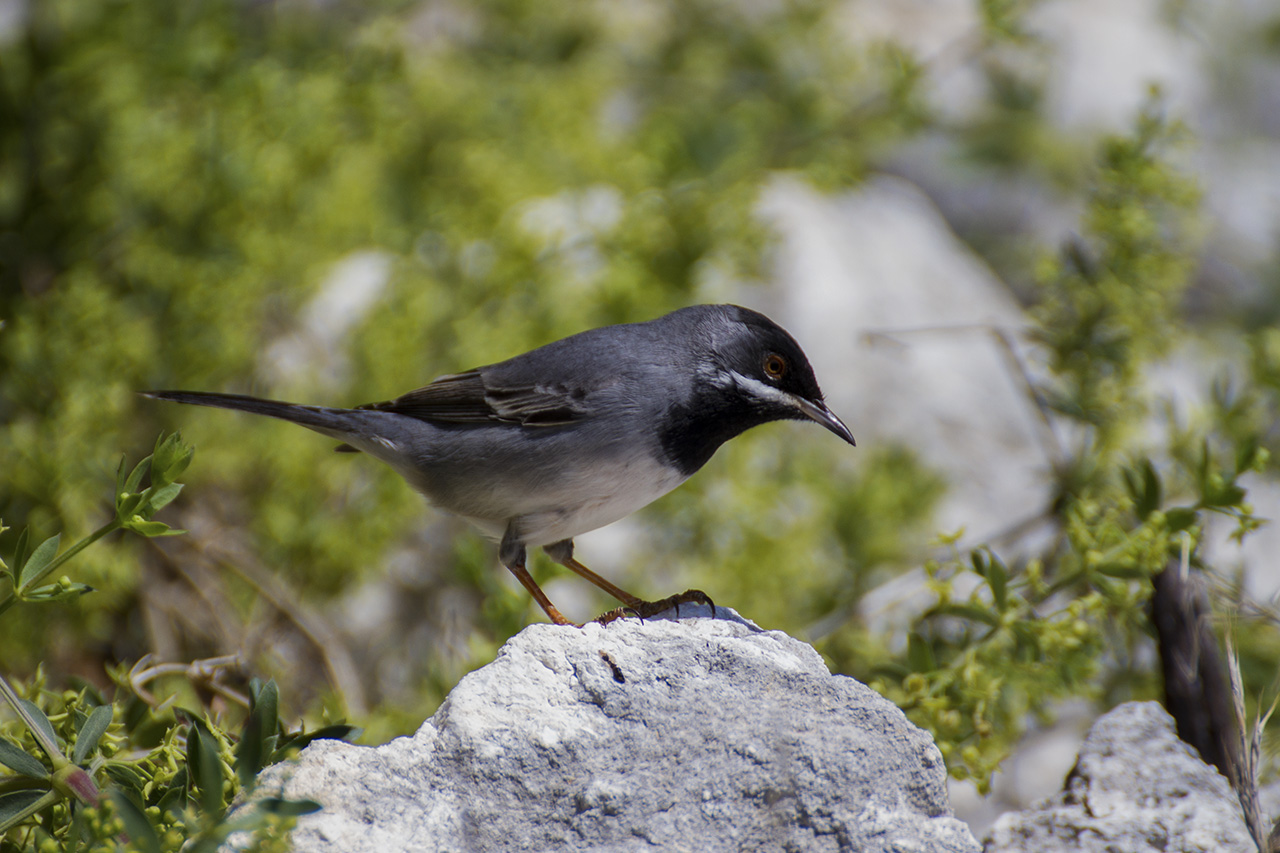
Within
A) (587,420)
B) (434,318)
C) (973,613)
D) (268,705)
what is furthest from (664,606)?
(434,318)

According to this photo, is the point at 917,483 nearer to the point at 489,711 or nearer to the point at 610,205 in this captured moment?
the point at 610,205

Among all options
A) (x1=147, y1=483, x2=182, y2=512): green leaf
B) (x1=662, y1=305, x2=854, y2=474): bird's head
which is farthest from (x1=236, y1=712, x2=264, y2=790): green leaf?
(x1=662, y1=305, x2=854, y2=474): bird's head

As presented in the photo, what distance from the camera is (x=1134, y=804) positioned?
9.35 feet

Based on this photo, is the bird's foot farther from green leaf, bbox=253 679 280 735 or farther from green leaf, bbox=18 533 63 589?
green leaf, bbox=18 533 63 589

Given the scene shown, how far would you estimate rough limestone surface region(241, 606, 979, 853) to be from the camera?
233 cm

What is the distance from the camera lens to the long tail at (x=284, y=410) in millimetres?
3484

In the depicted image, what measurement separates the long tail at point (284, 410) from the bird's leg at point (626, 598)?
89 cm

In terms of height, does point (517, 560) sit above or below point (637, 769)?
below

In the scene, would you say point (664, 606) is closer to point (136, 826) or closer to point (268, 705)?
point (268, 705)

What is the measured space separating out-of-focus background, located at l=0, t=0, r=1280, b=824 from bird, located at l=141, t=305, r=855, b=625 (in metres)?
0.48

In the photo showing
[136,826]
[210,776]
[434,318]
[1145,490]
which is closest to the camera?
[136,826]

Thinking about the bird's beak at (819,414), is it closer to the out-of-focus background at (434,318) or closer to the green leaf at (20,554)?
the out-of-focus background at (434,318)

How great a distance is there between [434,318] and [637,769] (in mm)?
3438

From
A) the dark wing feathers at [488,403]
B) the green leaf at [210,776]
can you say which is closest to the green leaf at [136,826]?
the green leaf at [210,776]
